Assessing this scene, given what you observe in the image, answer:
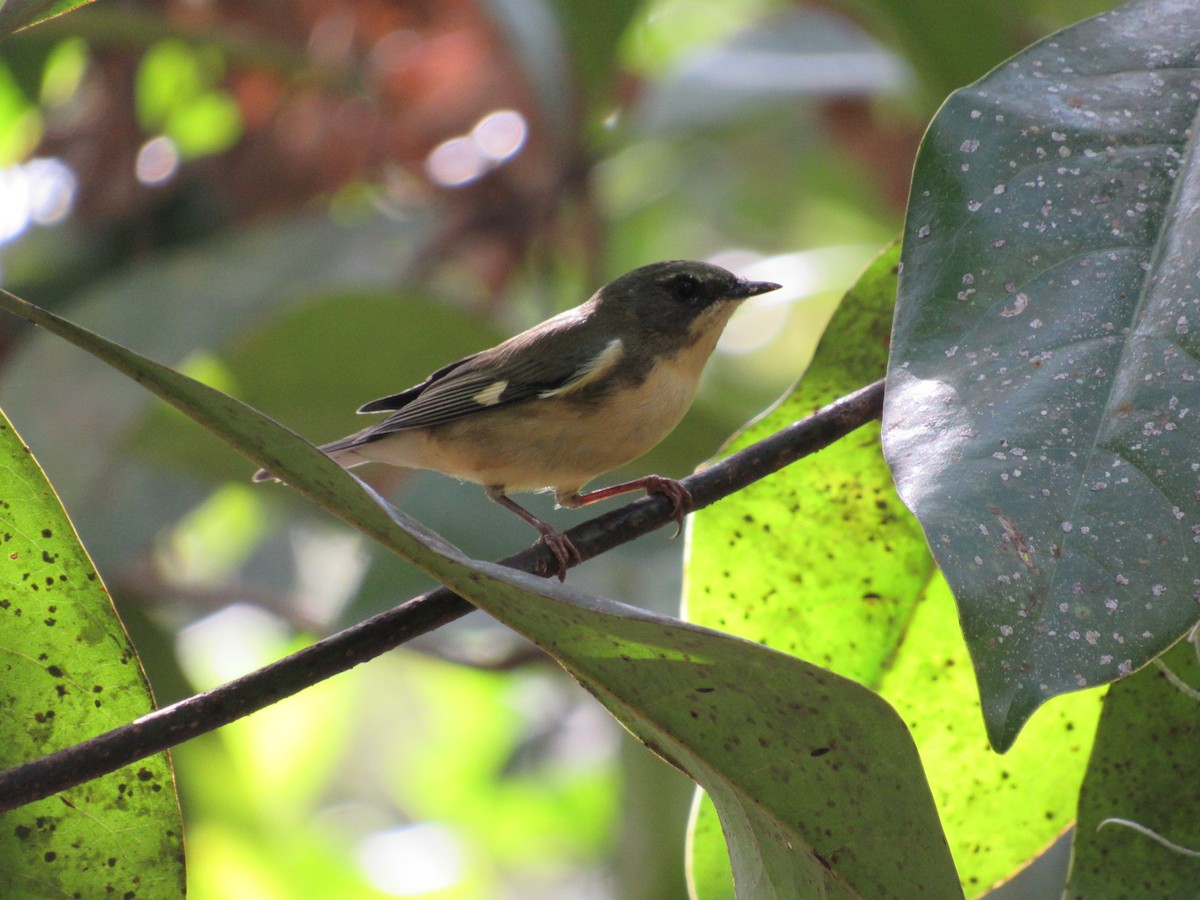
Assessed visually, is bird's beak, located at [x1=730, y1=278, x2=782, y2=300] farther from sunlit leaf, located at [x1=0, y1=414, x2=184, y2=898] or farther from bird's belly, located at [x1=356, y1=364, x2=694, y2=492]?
sunlit leaf, located at [x1=0, y1=414, x2=184, y2=898]

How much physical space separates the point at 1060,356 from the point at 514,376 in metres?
2.01

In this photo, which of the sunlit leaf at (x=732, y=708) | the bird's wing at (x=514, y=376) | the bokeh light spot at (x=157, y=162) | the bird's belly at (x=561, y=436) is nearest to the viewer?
the sunlit leaf at (x=732, y=708)

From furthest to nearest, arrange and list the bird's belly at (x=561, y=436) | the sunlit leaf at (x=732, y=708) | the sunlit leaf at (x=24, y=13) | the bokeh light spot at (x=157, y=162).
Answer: the bokeh light spot at (x=157, y=162) → the bird's belly at (x=561, y=436) → the sunlit leaf at (x=24, y=13) → the sunlit leaf at (x=732, y=708)

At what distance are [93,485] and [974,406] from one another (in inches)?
111

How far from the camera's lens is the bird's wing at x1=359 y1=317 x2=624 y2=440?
126 inches

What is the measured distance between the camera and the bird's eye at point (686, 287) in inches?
136

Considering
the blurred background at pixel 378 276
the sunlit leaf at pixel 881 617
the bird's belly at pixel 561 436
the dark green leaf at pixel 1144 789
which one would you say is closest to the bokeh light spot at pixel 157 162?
the blurred background at pixel 378 276

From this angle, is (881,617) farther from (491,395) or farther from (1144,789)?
(491,395)

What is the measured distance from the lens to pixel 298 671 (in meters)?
1.42

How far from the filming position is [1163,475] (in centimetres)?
131


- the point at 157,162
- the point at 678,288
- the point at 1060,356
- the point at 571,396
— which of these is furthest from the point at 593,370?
the point at 157,162

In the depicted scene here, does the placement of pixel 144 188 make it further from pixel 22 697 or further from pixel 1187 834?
pixel 1187 834

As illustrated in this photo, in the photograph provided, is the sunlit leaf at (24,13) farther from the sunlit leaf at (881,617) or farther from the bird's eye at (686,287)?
the bird's eye at (686,287)

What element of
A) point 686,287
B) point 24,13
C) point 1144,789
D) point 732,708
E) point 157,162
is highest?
point 24,13
